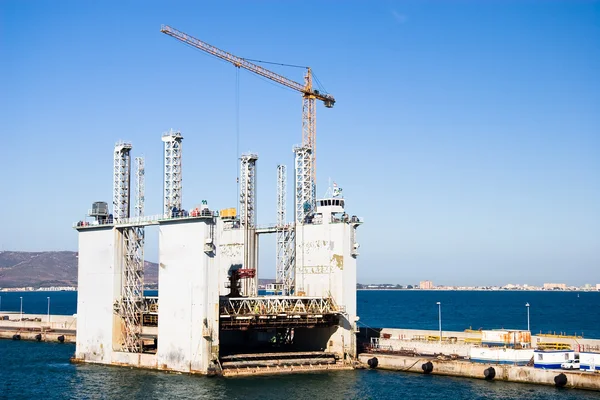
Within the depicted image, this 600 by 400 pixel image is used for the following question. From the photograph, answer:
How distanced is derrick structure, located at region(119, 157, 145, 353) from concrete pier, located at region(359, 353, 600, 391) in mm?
25838

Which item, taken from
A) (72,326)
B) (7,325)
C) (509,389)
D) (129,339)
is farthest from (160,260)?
(7,325)

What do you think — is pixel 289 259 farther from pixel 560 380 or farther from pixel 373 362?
pixel 560 380

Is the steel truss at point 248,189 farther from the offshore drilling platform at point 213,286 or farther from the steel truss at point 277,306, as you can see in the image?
the steel truss at point 277,306

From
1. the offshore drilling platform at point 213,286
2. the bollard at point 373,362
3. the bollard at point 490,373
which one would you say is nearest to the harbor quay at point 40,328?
the offshore drilling platform at point 213,286

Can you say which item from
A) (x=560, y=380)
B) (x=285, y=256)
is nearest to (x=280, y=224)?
(x=285, y=256)

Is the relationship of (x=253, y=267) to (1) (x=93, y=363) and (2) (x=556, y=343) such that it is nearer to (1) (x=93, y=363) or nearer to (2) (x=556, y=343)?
(1) (x=93, y=363)

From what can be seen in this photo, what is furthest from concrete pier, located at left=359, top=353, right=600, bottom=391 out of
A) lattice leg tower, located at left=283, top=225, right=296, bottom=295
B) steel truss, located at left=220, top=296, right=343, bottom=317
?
lattice leg tower, located at left=283, top=225, right=296, bottom=295

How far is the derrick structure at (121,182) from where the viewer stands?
93125mm

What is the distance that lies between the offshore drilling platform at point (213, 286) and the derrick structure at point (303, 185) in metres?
0.14

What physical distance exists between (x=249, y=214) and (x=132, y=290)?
20496mm

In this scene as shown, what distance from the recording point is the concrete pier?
71.6 metres

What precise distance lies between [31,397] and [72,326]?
221 feet

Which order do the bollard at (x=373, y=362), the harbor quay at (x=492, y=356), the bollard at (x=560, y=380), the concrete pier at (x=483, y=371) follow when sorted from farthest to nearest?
the bollard at (x=373, y=362) < the harbor quay at (x=492, y=356) < the bollard at (x=560, y=380) < the concrete pier at (x=483, y=371)

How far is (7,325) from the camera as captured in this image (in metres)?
145
